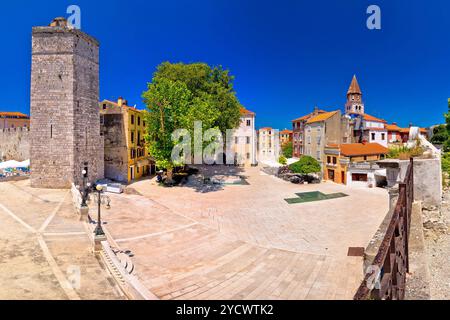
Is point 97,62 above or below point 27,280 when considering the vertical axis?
above

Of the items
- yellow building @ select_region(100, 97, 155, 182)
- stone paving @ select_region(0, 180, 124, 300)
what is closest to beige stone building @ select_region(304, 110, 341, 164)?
yellow building @ select_region(100, 97, 155, 182)

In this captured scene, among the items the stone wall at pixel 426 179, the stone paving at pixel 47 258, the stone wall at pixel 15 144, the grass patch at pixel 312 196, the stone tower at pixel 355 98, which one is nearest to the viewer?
the stone paving at pixel 47 258

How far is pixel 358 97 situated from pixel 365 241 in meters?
75.4

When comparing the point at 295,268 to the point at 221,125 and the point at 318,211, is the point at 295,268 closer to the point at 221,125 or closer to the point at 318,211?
the point at 318,211

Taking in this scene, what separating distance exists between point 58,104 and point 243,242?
20.7 m

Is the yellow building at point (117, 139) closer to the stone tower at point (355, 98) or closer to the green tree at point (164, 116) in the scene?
the green tree at point (164, 116)

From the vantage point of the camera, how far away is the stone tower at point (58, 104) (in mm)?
24109

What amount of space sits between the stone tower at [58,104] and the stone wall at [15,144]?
99.0 ft

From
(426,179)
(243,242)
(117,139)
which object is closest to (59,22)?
(117,139)

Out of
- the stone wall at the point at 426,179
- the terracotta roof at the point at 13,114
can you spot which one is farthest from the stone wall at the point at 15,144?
the stone wall at the point at 426,179

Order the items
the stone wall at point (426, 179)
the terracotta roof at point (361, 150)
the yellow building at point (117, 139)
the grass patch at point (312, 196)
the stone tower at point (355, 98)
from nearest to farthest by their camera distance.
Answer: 1. the stone wall at point (426, 179)
2. the grass patch at point (312, 196)
3. the yellow building at point (117, 139)
4. the terracotta roof at point (361, 150)
5. the stone tower at point (355, 98)

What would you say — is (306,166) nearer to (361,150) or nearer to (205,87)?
(361,150)
